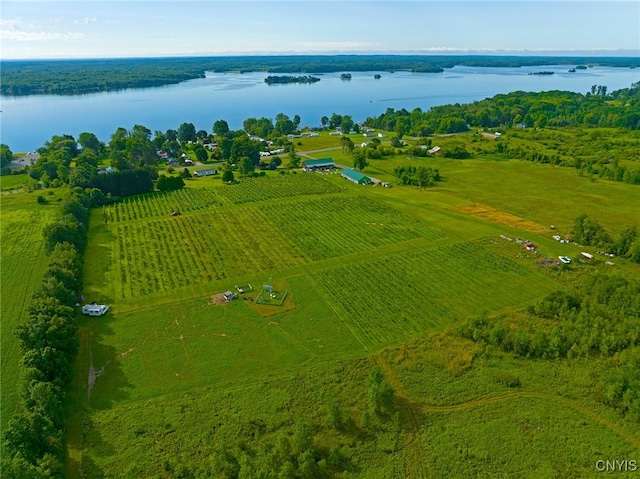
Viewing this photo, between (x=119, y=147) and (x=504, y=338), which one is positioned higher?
(x=119, y=147)

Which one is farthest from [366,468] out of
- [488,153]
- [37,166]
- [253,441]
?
[488,153]

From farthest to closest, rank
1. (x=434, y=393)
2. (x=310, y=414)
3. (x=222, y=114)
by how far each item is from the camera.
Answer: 1. (x=222, y=114)
2. (x=434, y=393)
3. (x=310, y=414)

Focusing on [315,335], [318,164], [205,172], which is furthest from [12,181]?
[315,335]

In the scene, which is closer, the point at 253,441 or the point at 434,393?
the point at 253,441

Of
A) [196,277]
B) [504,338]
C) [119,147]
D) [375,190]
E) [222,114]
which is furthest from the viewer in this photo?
[222,114]

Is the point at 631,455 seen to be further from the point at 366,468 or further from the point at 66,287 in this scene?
the point at 66,287

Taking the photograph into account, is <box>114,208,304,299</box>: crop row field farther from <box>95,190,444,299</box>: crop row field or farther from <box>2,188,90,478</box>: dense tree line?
<box>2,188,90,478</box>: dense tree line
